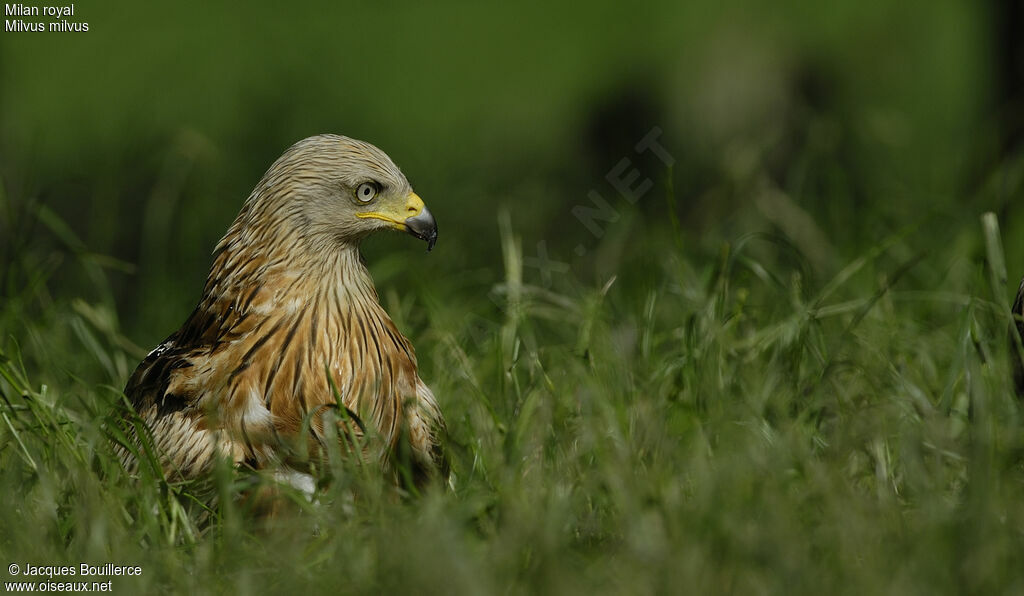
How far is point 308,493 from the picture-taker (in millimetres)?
3377

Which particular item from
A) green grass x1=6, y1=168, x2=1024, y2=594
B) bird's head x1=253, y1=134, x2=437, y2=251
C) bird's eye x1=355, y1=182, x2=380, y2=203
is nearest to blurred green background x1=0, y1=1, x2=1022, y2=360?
green grass x1=6, y1=168, x2=1024, y2=594

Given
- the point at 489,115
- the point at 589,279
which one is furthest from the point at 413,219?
the point at 489,115

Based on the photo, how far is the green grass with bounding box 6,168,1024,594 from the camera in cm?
274

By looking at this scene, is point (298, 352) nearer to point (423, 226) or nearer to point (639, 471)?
point (423, 226)

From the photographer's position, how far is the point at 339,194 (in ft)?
12.8

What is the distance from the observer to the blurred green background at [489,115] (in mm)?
6242

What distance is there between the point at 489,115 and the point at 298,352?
6.35 metres

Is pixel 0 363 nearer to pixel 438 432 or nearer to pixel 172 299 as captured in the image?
pixel 438 432

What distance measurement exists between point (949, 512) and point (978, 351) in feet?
2.90

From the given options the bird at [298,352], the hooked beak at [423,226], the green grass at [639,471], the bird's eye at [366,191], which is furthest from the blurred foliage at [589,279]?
the bird's eye at [366,191]

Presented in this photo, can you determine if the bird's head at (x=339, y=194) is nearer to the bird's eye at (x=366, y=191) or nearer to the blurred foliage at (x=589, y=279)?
A: the bird's eye at (x=366, y=191)

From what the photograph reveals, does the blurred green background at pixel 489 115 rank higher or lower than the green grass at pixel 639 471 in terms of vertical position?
higher

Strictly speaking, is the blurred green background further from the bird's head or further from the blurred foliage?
the bird's head

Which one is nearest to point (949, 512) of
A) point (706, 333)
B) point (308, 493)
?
point (706, 333)
